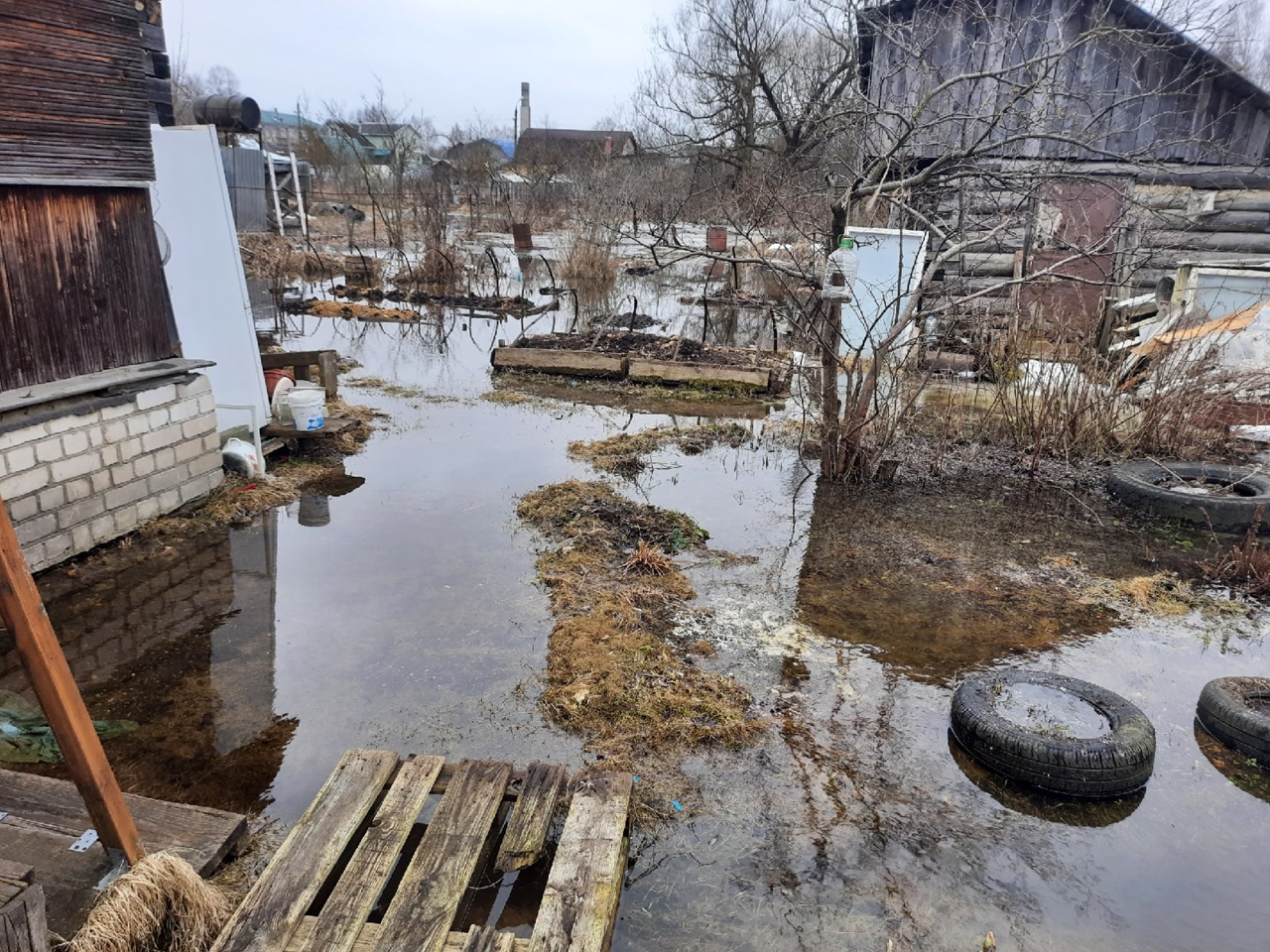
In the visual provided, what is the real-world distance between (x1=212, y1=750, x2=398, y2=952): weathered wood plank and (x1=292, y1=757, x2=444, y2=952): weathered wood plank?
0.23 feet

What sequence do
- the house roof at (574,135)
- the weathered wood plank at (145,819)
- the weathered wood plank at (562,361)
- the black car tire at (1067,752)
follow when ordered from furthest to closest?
the house roof at (574,135) → the weathered wood plank at (562,361) → the black car tire at (1067,752) → the weathered wood plank at (145,819)

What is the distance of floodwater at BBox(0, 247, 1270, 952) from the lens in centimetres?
332

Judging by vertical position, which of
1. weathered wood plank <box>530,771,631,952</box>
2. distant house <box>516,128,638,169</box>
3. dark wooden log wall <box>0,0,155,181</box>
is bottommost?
weathered wood plank <box>530,771,631,952</box>

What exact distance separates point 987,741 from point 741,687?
4.20 ft

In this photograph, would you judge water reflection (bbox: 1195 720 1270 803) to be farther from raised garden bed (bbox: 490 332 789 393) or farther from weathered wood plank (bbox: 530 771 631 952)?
raised garden bed (bbox: 490 332 789 393)

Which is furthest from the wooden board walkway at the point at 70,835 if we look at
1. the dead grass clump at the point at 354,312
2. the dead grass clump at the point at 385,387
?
the dead grass clump at the point at 354,312

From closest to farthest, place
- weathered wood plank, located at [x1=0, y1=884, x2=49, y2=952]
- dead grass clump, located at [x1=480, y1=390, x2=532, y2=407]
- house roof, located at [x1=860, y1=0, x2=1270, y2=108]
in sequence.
Answer: weathered wood plank, located at [x1=0, y1=884, x2=49, y2=952] → dead grass clump, located at [x1=480, y1=390, x2=532, y2=407] → house roof, located at [x1=860, y1=0, x2=1270, y2=108]

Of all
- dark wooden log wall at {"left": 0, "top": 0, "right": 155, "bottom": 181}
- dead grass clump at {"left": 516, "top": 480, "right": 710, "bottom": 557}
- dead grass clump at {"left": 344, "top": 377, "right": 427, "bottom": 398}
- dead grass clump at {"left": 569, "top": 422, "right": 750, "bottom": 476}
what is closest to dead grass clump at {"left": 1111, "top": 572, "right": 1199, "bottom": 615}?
dead grass clump at {"left": 516, "top": 480, "right": 710, "bottom": 557}

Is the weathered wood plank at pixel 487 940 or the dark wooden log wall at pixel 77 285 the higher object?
the dark wooden log wall at pixel 77 285

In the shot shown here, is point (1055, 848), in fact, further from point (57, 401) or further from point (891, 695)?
point (57, 401)

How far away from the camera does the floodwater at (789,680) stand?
3.32m

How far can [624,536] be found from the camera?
6426 millimetres

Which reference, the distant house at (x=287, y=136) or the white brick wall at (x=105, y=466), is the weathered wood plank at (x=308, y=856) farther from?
the distant house at (x=287, y=136)

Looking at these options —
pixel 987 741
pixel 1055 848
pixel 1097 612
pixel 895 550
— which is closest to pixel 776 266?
pixel 895 550
